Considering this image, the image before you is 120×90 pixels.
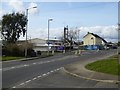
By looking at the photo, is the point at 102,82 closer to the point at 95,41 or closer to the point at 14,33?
the point at 14,33

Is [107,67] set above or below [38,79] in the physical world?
above

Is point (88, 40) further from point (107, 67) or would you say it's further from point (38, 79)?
point (38, 79)

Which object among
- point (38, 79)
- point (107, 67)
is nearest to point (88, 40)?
point (107, 67)

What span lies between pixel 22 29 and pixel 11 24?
3.25 meters

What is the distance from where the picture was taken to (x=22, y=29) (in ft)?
297

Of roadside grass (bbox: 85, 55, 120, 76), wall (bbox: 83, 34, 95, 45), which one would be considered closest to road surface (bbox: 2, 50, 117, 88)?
roadside grass (bbox: 85, 55, 120, 76)

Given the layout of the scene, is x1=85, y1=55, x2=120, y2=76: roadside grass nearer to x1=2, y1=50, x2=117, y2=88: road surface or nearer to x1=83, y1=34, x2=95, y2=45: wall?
x1=2, y1=50, x2=117, y2=88: road surface

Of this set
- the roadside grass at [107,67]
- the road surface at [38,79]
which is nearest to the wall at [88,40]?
the roadside grass at [107,67]

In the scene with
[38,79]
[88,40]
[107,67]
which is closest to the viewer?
[38,79]

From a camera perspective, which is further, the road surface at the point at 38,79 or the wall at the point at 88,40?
the wall at the point at 88,40

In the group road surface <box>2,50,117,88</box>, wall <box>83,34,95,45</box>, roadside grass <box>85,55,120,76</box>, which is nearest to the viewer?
road surface <box>2,50,117,88</box>

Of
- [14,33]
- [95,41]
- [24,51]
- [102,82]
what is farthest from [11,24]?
[95,41]

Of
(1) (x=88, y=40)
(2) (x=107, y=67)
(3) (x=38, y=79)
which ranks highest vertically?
(1) (x=88, y=40)

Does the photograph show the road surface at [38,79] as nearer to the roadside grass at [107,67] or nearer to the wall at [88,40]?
the roadside grass at [107,67]
